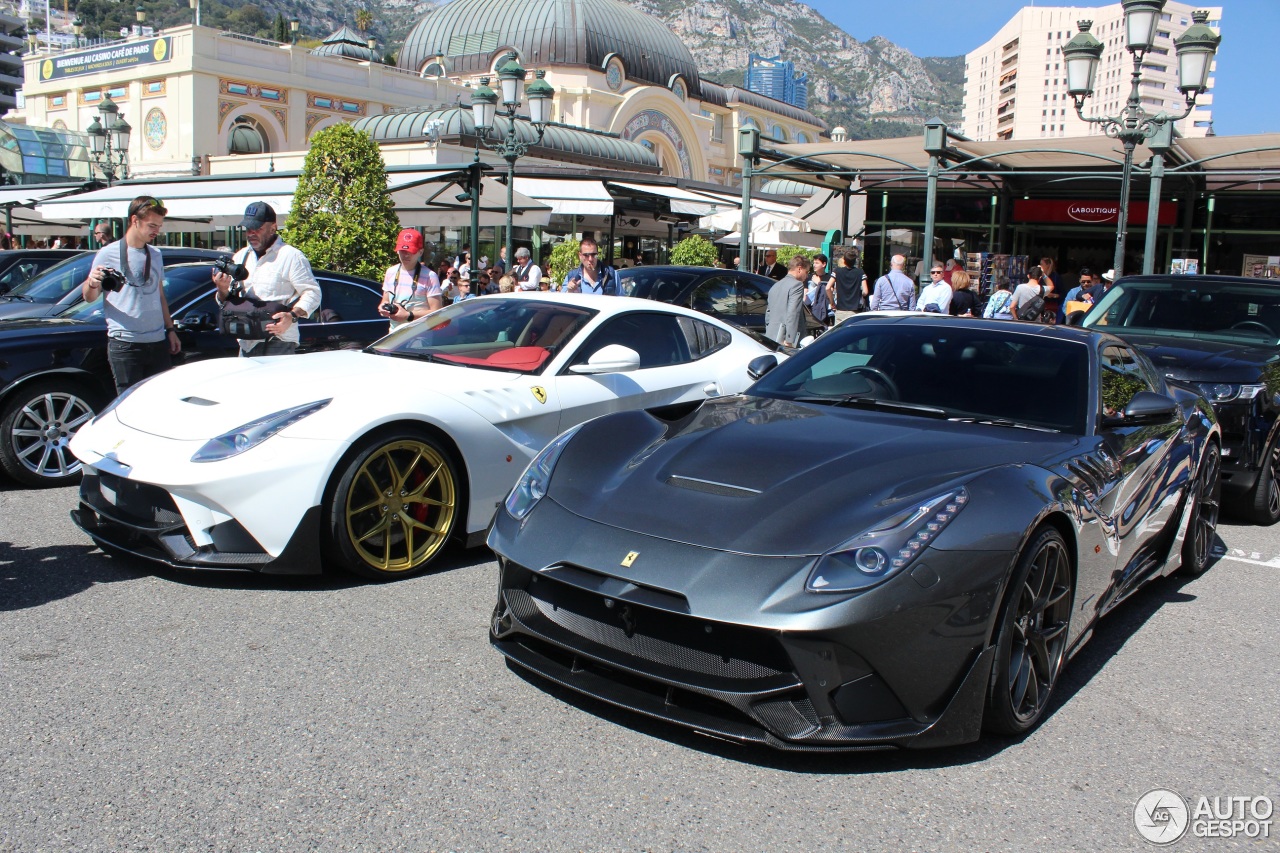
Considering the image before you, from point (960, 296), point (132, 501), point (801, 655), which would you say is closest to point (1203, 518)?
point (801, 655)

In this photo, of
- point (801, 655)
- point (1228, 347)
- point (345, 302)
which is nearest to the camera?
point (801, 655)

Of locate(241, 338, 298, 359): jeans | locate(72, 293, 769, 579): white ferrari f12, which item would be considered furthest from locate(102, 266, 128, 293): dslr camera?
locate(72, 293, 769, 579): white ferrari f12

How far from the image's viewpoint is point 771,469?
3467 millimetres

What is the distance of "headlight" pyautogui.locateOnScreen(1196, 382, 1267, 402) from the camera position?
255 inches

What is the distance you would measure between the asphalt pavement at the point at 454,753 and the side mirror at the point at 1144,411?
3.04 ft

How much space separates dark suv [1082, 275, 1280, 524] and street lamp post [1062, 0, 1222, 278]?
4281 mm

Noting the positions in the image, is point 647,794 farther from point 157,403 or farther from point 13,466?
point 13,466

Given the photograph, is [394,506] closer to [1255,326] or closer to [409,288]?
[409,288]

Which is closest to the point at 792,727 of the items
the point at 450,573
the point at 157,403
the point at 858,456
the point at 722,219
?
the point at 858,456

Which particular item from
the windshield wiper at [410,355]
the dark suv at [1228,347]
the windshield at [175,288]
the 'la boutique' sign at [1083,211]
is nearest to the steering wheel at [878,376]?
the windshield wiper at [410,355]

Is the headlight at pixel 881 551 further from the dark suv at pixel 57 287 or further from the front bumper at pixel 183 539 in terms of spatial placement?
the dark suv at pixel 57 287

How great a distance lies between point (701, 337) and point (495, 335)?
1428 mm

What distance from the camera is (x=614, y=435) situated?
3912mm

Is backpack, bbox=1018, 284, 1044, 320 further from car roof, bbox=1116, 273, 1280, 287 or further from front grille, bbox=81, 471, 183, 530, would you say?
front grille, bbox=81, 471, 183, 530
